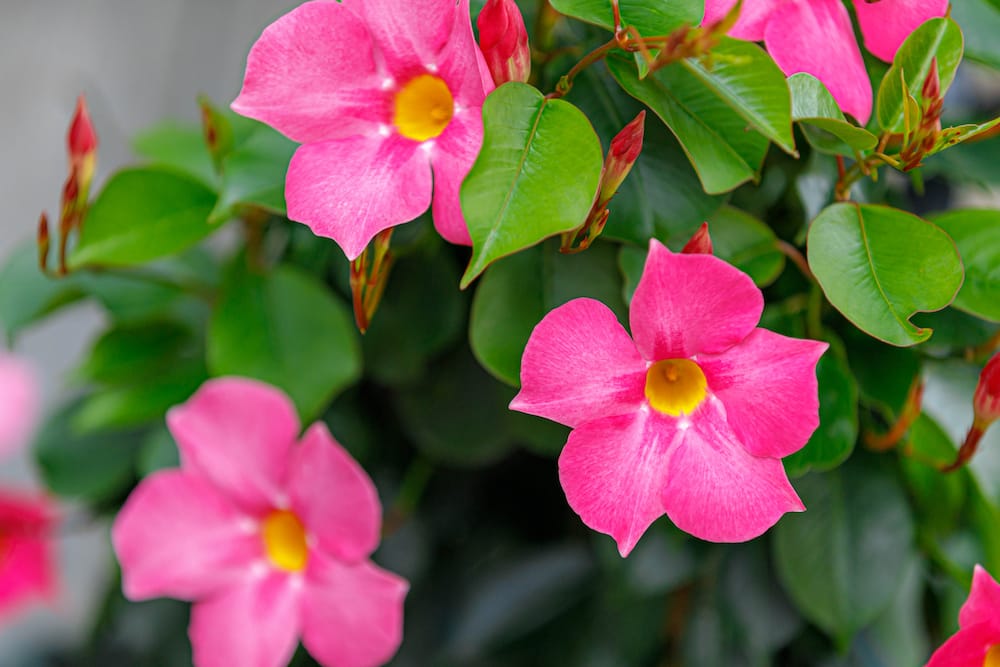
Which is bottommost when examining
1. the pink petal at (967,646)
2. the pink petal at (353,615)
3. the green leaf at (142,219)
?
the pink petal at (353,615)

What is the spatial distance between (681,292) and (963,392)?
0.61 feet

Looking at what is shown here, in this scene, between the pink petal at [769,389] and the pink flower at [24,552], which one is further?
the pink flower at [24,552]

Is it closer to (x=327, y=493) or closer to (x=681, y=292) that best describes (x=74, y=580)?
(x=327, y=493)

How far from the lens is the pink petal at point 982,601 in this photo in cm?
30

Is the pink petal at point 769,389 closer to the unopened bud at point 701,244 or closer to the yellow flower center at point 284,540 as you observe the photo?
the unopened bud at point 701,244

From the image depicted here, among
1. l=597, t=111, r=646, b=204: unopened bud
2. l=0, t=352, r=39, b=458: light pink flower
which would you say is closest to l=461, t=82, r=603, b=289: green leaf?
l=597, t=111, r=646, b=204: unopened bud

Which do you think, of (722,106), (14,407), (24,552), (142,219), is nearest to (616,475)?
(722,106)

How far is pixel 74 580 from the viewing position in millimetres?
1354

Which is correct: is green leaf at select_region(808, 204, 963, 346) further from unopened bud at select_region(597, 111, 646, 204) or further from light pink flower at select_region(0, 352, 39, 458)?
light pink flower at select_region(0, 352, 39, 458)

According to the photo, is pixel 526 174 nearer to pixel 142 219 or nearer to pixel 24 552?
pixel 142 219

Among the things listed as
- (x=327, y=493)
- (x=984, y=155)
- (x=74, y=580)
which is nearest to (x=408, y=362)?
(x=327, y=493)

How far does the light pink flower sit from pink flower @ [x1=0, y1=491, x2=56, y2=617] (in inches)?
6.7

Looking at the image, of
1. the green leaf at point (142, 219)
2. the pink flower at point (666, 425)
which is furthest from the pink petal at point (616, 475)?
the green leaf at point (142, 219)

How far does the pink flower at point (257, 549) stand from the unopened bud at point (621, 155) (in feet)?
0.51
